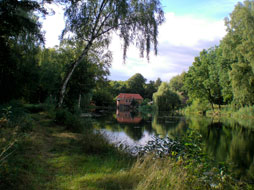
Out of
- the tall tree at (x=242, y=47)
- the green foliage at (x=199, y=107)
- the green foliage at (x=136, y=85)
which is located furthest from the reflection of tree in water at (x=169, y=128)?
the green foliage at (x=136, y=85)

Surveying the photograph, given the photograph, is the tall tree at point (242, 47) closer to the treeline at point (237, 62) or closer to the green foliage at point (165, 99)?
the treeline at point (237, 62)

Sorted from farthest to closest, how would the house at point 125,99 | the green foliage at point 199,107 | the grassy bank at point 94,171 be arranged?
the house at point 125,99 → the green foliage at point 199,107 → the grassy bank at point 94,171

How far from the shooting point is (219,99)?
4212 cm

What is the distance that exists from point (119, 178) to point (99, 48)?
406 inches

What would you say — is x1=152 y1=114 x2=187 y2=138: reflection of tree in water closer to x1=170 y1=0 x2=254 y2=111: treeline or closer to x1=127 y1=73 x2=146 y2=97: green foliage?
x1=170 y1=0 x2=254 y2=111: treeline

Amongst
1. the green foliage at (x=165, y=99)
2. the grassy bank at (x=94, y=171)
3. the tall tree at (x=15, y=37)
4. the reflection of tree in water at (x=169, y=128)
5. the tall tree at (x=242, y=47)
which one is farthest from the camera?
the green foliage at (x=165, y=99)

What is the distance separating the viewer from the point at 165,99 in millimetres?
53688

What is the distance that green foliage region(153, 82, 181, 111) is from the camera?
175 ft

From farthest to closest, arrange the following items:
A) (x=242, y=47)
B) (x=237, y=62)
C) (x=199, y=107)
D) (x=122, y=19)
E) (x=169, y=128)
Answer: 1. (x=199, y=107)
2. (x=237, y=62)
3. (x=242, y=47)
4. (x=169, y=128)
5. (x=122, y=19)

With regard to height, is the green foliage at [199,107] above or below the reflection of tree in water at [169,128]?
above

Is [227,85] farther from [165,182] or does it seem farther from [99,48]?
[165,182]

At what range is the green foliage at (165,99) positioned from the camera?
53.3 metres

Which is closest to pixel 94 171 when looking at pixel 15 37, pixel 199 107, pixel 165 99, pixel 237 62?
pixel 15 37

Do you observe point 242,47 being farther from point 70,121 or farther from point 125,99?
point 125,99
